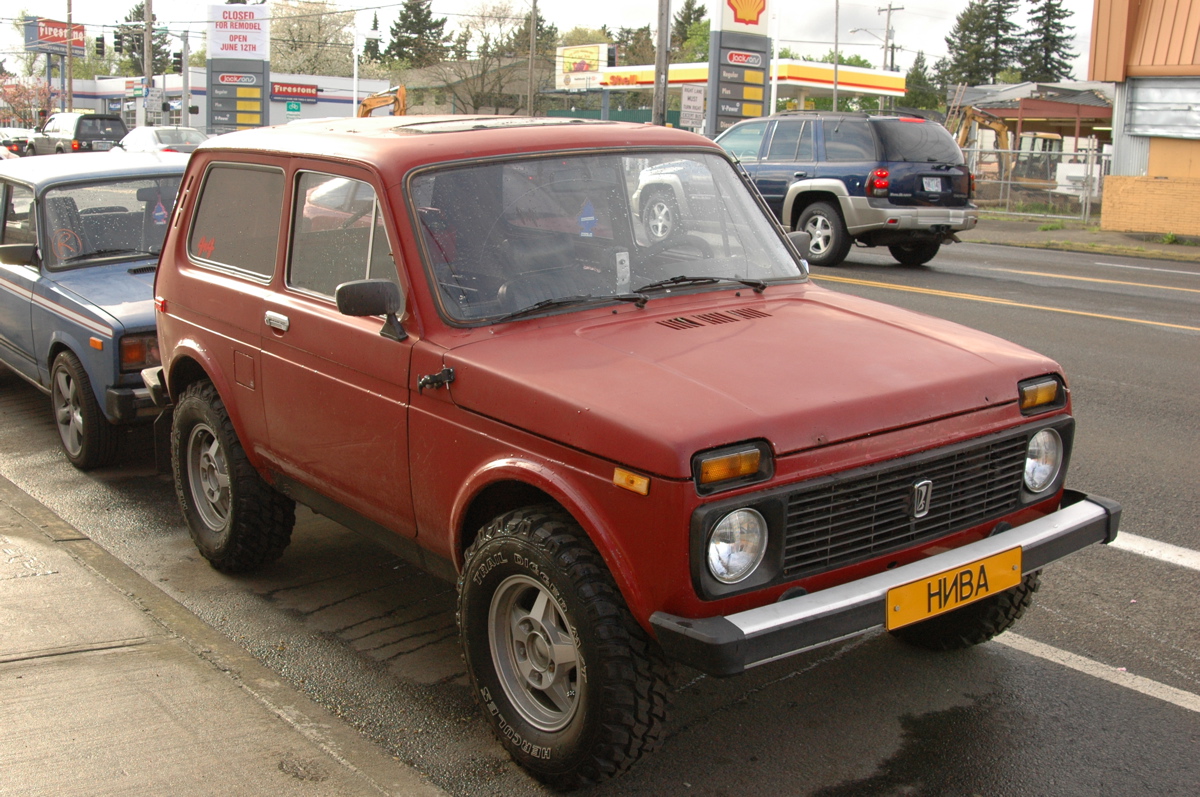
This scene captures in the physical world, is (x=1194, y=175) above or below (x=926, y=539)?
above

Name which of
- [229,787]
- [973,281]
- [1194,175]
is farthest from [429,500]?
[1194,175]

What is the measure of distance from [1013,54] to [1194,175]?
9111 centimetres

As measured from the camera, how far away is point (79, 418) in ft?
21.6

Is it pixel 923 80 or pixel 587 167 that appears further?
pixel 923 80

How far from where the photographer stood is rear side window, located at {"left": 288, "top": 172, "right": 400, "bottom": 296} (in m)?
4.00

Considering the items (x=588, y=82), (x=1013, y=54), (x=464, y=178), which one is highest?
(x=1013, y=54)

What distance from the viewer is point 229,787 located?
3.27 m

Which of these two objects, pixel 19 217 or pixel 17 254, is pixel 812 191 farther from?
pixel 17 254

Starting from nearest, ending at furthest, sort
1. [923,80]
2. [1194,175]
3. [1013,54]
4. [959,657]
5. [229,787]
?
[229,787] → [959,657] → [1194,175] → [1013,54] → [923,80]

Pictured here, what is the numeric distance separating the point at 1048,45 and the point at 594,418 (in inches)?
4470

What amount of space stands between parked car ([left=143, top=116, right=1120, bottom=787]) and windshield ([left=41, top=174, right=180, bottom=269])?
2618 mm

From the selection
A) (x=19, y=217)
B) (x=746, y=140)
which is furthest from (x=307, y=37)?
(x=19, y=217)

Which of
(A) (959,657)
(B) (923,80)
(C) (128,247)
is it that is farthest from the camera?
(B) (923,80)

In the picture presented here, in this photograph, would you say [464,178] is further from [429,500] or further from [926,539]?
[926,539]
